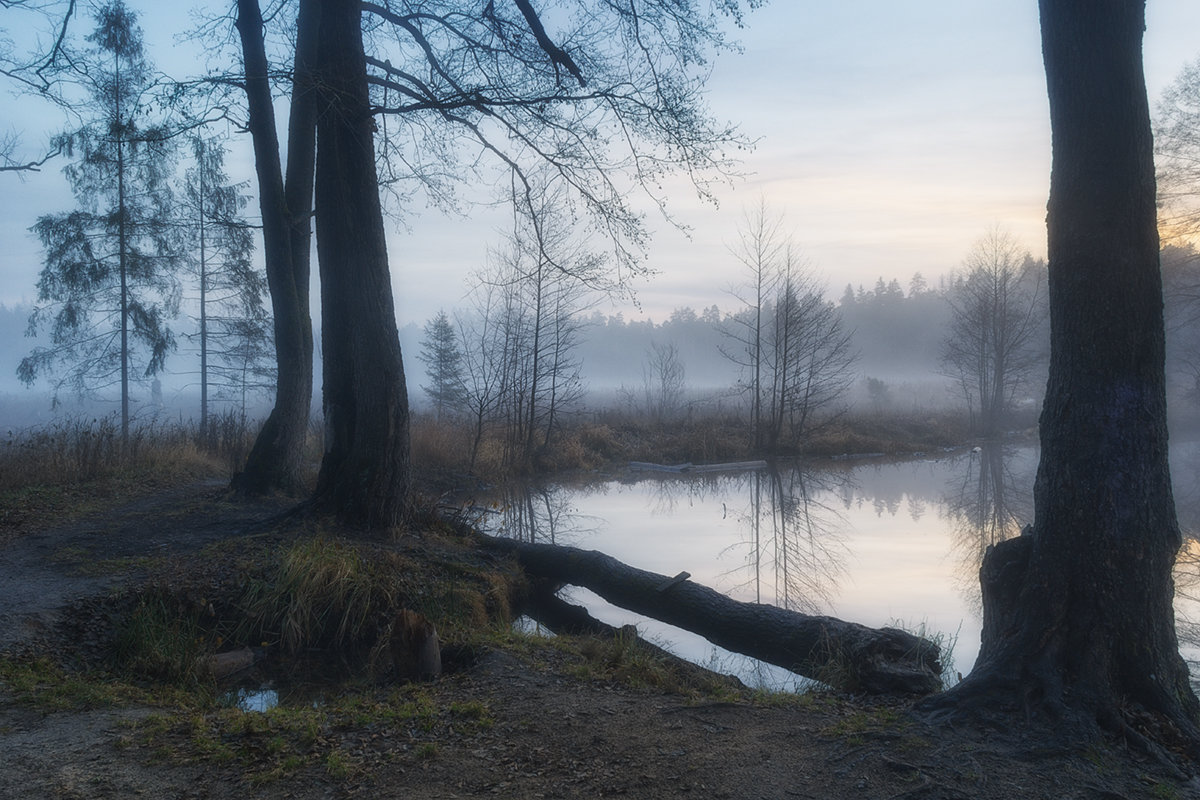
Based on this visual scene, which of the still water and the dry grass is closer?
the still water

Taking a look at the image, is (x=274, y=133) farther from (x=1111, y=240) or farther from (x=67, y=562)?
(x=1111, y=240)

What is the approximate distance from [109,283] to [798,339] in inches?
759

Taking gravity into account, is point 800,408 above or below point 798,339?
below

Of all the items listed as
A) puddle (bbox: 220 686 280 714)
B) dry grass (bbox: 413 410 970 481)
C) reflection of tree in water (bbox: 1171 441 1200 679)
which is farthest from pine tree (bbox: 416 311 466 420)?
puddle (bbox: 220 686 280 714)

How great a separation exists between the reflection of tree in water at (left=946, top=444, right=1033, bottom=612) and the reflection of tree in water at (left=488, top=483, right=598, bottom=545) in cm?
533

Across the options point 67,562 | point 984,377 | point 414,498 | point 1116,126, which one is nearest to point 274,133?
point 414,498

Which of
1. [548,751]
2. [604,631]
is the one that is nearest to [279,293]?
[604,631]

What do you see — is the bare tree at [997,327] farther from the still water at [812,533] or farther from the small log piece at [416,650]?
the small log piece at [416,650]

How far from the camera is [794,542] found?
12188 mm

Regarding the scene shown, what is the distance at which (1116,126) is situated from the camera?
4219mm

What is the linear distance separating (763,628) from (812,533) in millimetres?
6354

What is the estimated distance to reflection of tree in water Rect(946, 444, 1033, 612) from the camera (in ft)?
34.2

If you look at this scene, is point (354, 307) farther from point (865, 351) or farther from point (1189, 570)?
point (865, 351)

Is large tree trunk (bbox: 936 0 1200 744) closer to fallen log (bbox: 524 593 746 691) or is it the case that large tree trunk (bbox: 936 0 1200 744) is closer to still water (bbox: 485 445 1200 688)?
fallen log (bbox: 524 593 746 691)
